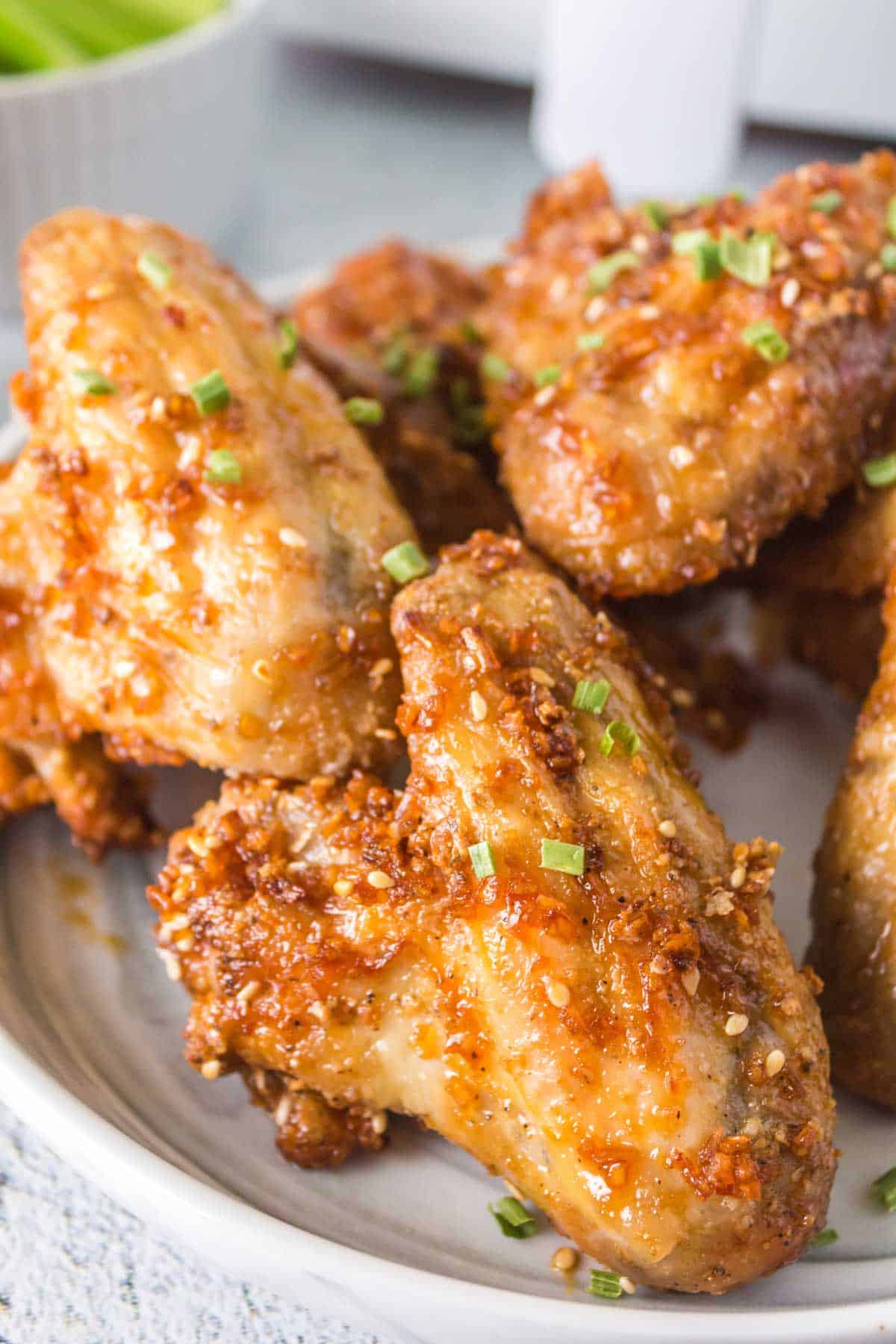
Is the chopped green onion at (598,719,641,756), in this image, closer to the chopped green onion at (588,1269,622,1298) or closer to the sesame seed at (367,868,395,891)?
the sesame seed at (367,868,395,891)

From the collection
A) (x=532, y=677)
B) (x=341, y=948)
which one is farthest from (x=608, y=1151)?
(x=532, y=677)

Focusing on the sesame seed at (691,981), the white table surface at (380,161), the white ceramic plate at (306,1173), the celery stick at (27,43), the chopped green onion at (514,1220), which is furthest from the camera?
the white table surface at (380,161)

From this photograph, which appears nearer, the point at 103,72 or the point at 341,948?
the point at 341,948

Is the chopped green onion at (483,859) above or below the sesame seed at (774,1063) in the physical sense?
above

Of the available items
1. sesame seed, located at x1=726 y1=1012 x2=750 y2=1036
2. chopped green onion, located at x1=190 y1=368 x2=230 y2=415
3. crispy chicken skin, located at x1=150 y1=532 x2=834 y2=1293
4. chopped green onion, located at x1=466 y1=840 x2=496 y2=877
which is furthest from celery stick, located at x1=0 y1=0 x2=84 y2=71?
sesame seed, located at x1=726 y1=1012 x2=750 y2=1036

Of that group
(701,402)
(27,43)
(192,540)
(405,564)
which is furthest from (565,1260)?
(27,43)

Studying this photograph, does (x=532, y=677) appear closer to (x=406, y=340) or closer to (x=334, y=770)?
(x=334, y=770)

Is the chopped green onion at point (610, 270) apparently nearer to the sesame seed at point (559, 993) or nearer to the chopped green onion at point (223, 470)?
the chopped green onion at point (223, 470)

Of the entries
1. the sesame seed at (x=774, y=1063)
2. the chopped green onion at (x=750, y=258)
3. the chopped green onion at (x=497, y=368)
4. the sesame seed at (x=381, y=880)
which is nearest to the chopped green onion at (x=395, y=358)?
the chopped green onion at (x=497, y=368)
